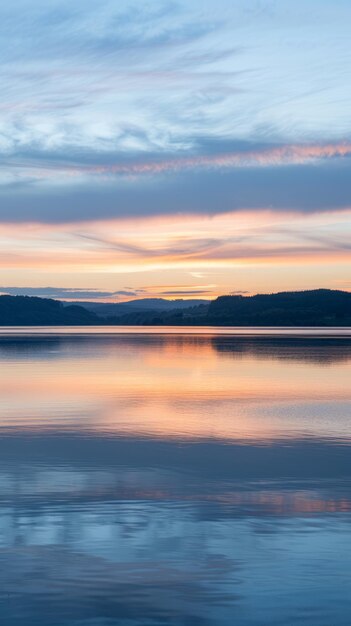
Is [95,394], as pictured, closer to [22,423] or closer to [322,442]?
[22,423]

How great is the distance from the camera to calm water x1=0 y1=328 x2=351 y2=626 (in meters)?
8.45

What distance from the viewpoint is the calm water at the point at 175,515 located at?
8453mm

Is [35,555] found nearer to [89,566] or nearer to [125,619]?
[89,566]

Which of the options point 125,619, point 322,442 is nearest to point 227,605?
point 125,619

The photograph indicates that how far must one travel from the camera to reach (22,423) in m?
23.3

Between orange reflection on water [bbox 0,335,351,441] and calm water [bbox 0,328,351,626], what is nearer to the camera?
calm water [bbox 0,328,351,626]

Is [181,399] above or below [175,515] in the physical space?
below

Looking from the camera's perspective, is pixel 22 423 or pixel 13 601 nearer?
pixel 13 601

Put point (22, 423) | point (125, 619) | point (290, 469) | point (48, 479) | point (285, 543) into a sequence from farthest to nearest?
point (22, 423)
point (290, 469)
point (48, 479)
point (285, 543)
point (125, 619)

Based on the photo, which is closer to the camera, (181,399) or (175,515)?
(175,515)

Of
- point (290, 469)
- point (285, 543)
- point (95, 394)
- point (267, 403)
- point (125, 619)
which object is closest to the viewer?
point (125, 619)

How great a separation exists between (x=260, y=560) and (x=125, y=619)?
2468mm

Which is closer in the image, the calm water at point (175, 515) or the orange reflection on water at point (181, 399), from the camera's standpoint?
the calm water at point (175, 515)

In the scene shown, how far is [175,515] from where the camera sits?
1215 cm
